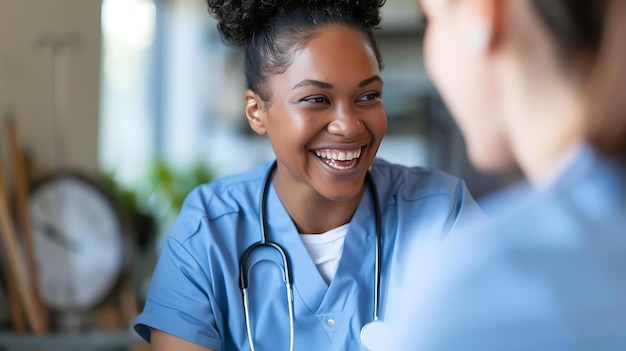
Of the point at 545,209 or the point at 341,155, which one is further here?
the point at 341,155

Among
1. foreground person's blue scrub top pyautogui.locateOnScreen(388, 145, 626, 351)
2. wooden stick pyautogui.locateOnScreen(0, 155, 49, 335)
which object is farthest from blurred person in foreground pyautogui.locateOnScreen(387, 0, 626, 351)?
wooden stick pyautogui.locateOnScreen(0, 155, 49, 335)

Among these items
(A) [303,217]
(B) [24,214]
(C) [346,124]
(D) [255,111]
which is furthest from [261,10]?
(B) [24,214]

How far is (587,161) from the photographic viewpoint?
2.12ft

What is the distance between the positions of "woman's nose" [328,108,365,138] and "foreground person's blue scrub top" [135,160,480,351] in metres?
0.20

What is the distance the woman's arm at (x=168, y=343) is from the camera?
57.0 inches

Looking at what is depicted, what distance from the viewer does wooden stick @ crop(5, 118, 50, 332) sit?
2.54 meters

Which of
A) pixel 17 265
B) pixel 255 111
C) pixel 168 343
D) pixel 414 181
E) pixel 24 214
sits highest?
pixel 255 111

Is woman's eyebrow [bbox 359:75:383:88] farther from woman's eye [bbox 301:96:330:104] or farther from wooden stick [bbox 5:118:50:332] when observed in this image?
wooden stick [bbox 5:118:50:332]

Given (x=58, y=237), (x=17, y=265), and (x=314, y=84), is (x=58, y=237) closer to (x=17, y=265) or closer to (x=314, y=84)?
(x=17, y=265)

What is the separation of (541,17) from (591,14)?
4 cm

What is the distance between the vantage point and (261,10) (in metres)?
1.60

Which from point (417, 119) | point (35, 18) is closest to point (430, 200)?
point (35, 18)

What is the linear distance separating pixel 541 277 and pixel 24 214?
2243 mm

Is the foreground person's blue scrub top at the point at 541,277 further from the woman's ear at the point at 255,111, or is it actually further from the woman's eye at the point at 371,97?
the woman's ear at the point at 255,111
